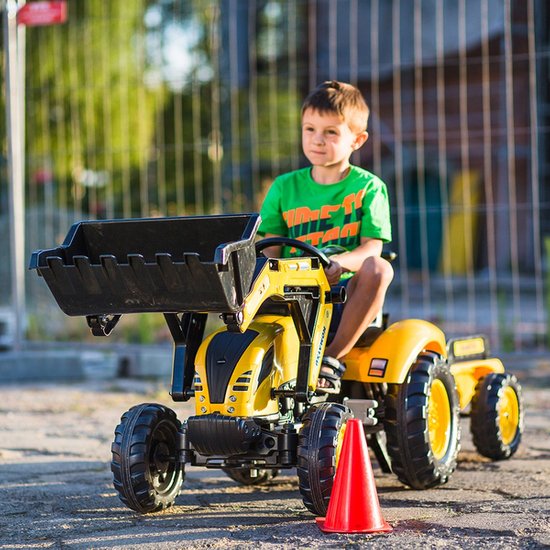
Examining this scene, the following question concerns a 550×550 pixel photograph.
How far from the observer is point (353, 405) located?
4.41 m

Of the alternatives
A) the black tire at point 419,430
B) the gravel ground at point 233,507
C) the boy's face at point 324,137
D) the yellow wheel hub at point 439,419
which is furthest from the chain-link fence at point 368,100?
the boy's face at point 324,137

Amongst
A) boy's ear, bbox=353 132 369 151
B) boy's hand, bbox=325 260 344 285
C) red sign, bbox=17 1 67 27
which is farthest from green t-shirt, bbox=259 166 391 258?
red sign, bbox=17 1 67 27

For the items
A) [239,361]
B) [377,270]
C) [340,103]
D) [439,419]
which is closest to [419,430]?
[439,419]

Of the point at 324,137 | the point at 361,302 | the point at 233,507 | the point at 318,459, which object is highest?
the point at 324,137

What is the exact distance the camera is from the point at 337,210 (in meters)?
4.67

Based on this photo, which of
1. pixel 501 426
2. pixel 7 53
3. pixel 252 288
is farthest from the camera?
pixel 7 53

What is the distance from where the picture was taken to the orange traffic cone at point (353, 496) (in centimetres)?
366

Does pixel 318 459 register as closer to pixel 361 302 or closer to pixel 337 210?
pixel 361 302

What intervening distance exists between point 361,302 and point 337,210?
1.55ft

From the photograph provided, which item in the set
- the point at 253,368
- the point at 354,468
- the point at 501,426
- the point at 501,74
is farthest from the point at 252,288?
the point at 501,74

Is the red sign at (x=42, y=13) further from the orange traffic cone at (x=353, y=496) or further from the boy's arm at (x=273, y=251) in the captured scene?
the orange traffic cone at (x=353, y=496)

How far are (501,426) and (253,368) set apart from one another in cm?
181

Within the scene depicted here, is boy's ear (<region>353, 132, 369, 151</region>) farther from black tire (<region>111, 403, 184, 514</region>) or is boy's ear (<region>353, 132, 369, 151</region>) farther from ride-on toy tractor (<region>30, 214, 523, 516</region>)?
black tire (<region>111, 403, 184, 514</region>)

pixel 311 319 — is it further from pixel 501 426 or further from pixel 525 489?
pixel 501 426
